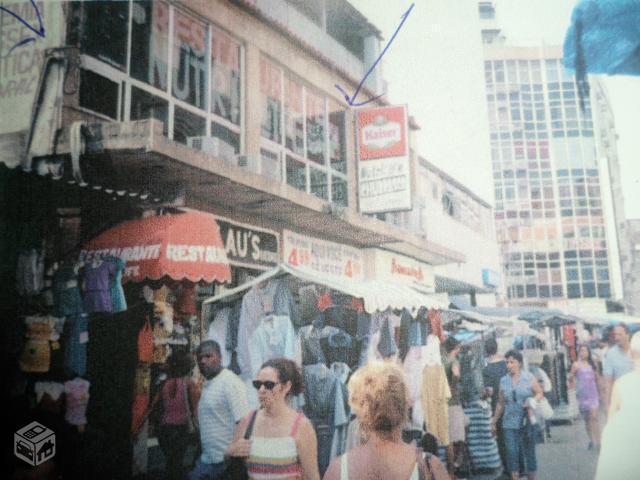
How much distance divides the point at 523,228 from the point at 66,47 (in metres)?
4.52

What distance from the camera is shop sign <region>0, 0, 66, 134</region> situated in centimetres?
425

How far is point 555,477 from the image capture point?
4.82 meters

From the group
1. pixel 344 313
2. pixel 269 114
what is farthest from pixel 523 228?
pixel 269 114

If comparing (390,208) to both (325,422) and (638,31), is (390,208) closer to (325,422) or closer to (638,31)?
(325,422)

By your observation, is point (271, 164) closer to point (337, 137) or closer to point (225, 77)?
point (225, 77)

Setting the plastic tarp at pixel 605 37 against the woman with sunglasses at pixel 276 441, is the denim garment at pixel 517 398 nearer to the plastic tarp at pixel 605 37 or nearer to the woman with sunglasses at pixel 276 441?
the woman with sunglasses at pixel 276 441

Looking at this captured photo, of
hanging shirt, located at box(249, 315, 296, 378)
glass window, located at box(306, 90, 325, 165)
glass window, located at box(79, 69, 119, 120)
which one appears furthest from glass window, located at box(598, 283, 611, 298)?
glass window, located at box(79, 69, 119, 120)

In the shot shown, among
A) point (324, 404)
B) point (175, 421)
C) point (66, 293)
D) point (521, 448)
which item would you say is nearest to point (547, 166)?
point (521, 448)

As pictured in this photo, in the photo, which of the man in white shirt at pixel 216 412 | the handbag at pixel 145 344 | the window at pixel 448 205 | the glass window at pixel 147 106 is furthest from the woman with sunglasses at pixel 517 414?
the window at pixel 448 205

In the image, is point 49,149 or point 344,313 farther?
point 344,313

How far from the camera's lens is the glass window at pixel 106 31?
178 inches

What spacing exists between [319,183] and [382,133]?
1.15m

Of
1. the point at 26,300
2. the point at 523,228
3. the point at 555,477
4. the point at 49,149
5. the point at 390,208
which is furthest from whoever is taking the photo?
the point at 390,208

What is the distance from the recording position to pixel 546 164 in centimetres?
523
